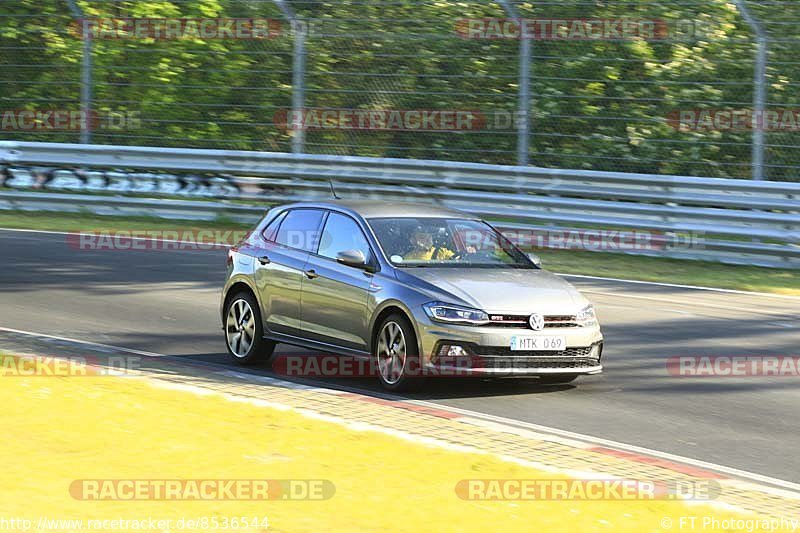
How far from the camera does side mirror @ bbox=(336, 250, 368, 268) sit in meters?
11.1

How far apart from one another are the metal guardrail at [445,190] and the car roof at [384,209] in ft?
26.7

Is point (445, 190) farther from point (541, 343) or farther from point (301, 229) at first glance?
point (541, 343)

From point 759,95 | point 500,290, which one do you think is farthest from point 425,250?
point 759,95

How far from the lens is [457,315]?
10.4 metres

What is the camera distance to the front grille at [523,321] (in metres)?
10.4

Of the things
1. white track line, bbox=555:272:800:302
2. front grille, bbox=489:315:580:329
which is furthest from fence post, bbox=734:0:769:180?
front grille, bbox=489:315:580:329

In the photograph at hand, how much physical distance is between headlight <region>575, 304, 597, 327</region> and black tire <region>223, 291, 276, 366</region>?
2932mm

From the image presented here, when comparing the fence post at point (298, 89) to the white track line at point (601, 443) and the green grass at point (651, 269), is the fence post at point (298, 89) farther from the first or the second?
the white track line at point (601, 443)

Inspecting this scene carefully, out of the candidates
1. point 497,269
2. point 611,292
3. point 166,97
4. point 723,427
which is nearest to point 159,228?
point 166,97

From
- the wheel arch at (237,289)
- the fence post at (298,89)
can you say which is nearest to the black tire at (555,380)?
the wheel arch at (237,289)

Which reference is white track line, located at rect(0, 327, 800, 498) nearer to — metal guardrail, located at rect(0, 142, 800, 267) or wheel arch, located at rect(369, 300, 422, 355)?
wheel arch, located at rect(369, 300, 422, 355)

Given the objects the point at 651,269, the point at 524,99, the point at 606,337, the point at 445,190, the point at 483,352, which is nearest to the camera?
the point at 483,352

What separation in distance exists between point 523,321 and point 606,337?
3.17 m

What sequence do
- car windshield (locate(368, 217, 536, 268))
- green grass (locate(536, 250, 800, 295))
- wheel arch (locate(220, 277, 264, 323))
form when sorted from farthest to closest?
green grass (locate(536, 250, 800, 295)) < wheel arch (locate(220, 277, 264, 323)) < car windshield (locate(368, 217, 536, 268))
